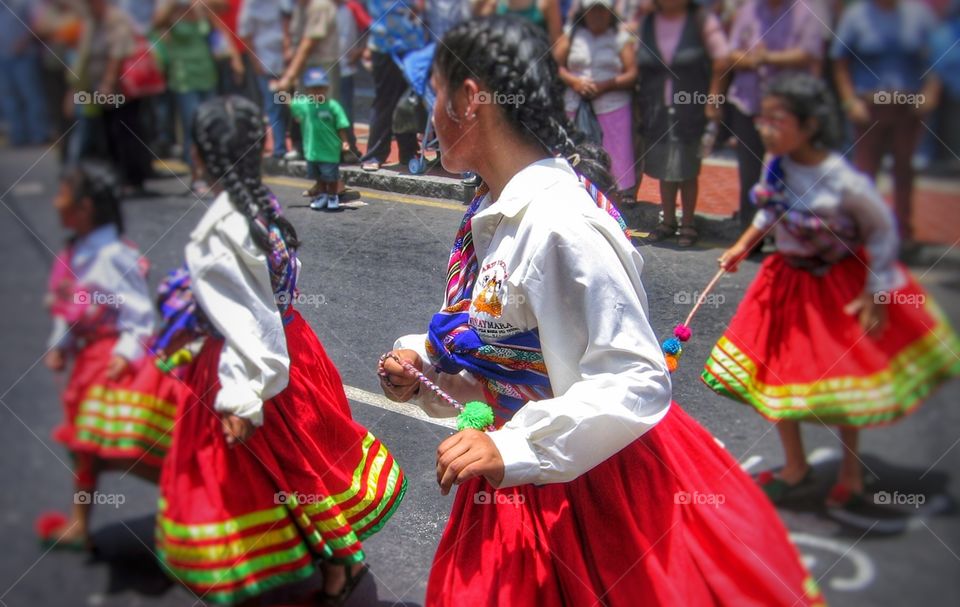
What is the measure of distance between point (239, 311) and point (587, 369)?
73 centimetres

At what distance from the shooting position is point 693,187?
2.22 meters

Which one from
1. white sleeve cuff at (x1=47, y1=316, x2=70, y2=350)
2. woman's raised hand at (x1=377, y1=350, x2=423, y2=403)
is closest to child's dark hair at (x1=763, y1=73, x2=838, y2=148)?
woman's raised hand at (x1=377, y1=350, x2=423, y2=403)

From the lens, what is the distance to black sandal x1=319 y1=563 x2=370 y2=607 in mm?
2305

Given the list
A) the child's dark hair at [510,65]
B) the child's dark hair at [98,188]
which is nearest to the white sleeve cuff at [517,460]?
the child's dark hair at [510,65]

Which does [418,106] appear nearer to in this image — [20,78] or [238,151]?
[238,151]

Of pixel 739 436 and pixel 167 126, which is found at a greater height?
pixel 167 126

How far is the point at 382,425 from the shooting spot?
7.80 feet

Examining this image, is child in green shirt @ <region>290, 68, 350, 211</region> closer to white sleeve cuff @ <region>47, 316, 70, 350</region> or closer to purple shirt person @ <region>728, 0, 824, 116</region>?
white sleeve cuff @ <region>47, 316, 70, 350</region>

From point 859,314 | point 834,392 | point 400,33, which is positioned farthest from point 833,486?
point 400,33

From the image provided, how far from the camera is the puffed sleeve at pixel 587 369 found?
1547 mm

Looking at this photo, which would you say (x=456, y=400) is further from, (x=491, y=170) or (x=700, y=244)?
(x=700, y=244)

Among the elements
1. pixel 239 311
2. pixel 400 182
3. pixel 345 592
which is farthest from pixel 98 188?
pixel 345 592

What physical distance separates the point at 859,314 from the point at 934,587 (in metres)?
0.47

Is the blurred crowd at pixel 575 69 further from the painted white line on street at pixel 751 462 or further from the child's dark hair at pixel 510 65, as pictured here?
the painted white line on street at pixel 751 462
